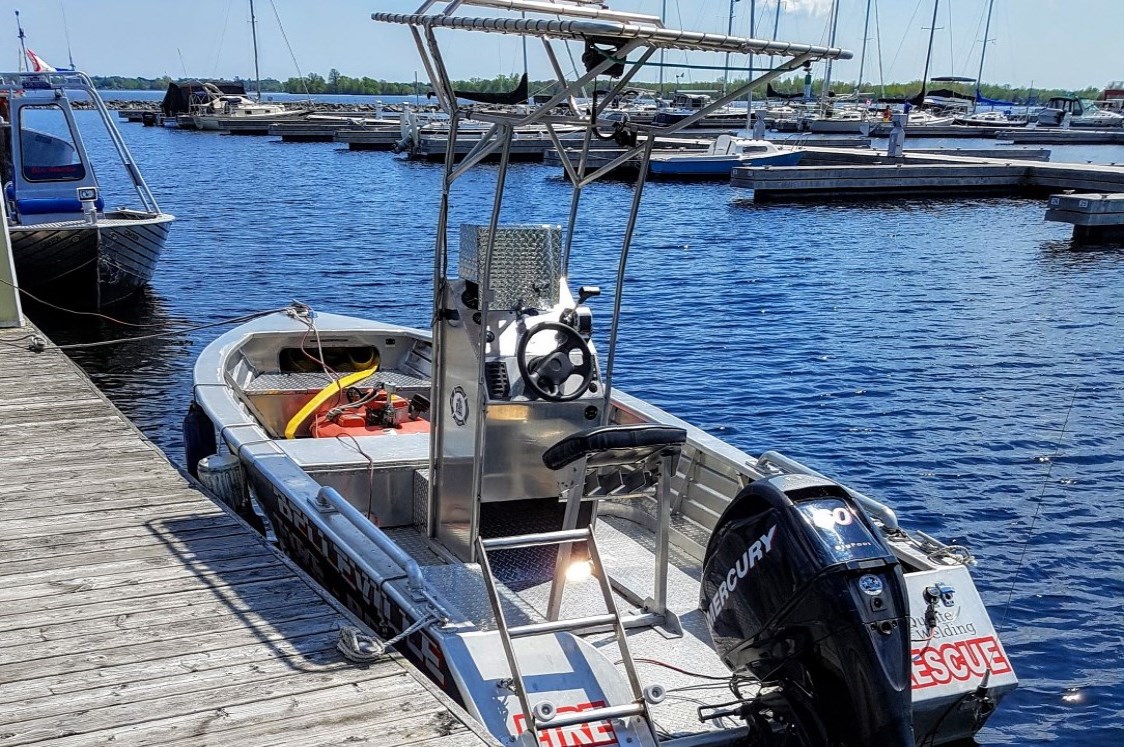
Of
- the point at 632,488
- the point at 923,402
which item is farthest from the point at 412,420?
the point at 923,402

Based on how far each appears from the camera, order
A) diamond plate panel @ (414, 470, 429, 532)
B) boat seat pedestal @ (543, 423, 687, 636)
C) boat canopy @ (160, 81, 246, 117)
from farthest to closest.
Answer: boat canopy @ (160, 81, 246, 117), diamond plate panel @ (414, 470, 429, 532), boat seat pedestal @ (543, 423, 687, 636)

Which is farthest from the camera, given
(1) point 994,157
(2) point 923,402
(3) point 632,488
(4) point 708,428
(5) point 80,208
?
(1) point 994,157

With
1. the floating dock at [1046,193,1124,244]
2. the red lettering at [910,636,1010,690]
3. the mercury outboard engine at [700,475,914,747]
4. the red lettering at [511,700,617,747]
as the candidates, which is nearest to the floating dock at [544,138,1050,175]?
the floating dock at [1046,193,1124,244]

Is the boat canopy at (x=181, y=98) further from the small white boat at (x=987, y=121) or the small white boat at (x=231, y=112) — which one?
the small white boat at (x=987, y=121)

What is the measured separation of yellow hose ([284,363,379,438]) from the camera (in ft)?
26.0

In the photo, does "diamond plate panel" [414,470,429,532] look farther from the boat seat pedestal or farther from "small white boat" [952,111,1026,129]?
"small white boat" [952,111,1026,129]

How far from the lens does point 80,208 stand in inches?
634

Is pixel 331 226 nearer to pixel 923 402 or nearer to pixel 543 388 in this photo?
pixel 923 402

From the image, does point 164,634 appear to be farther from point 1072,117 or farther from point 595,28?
point 1072,117

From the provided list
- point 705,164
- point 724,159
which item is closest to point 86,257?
point 705,164

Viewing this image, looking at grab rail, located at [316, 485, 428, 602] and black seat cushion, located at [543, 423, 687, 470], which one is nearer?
black seat cushion, located at [543, 423, 687, 470]

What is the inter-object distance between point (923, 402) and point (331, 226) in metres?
20.7

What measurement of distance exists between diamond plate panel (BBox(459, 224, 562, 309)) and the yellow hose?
8.64 ft

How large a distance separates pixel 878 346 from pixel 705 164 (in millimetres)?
26748
